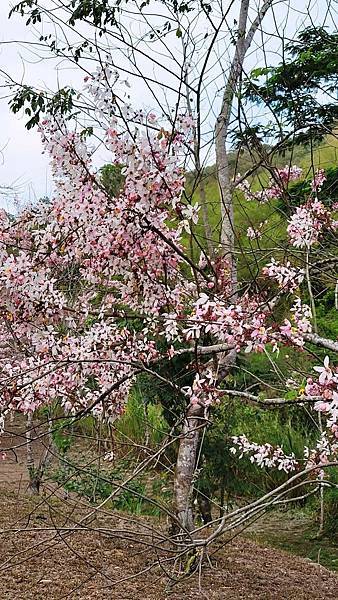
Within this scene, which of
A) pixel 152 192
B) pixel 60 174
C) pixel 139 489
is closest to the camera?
pixel 152 192

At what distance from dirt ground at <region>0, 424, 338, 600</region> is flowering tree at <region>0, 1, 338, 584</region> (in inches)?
15.2

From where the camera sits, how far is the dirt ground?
132 inches

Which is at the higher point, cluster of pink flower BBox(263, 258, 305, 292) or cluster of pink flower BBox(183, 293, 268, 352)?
cluster of pink flower BBox(263, 258, 305, 292)

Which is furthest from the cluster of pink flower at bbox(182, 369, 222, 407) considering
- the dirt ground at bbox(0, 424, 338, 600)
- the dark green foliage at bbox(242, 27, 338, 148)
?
the dark green foliage at bbox(242, 27, 338, 148)

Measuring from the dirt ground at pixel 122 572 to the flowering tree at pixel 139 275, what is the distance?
0.39 meters

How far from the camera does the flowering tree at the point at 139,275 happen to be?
2697 mm

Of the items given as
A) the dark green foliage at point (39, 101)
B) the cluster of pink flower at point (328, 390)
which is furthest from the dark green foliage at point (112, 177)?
the cluster of pink flower at point (328, 390)

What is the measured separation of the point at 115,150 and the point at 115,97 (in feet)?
0.68

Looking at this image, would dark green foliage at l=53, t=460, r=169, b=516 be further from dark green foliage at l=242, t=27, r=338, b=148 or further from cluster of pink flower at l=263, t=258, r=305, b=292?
dark green foliage at l=242, t=27, r=338, b=148

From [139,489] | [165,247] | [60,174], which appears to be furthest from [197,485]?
[60,174]

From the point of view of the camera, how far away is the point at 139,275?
317cm

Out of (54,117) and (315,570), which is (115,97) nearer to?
(54,117)

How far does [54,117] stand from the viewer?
2.92m

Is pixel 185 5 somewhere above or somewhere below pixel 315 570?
above
